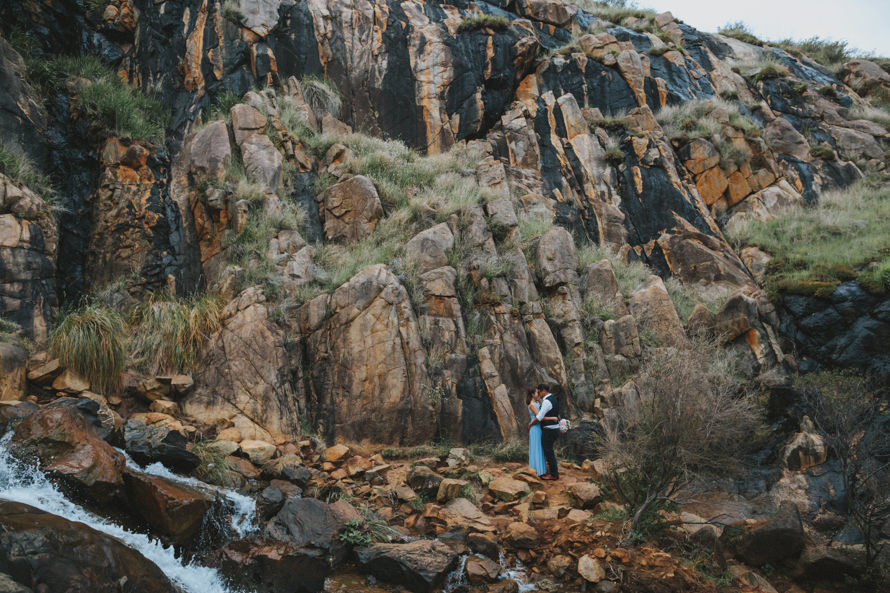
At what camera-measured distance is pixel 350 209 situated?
10.7 meters

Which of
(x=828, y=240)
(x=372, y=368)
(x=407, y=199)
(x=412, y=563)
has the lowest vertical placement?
(x=412, y=563)

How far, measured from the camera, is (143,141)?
1021 centimetres

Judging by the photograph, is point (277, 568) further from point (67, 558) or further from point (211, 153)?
point (211, 153)

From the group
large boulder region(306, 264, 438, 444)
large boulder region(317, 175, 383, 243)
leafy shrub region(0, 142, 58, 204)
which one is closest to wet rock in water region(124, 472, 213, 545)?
large boulder region(306, 264, 438, 444)

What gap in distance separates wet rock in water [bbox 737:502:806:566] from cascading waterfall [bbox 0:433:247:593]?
4985mm

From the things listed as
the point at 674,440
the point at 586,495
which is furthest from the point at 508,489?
the point at 674,440

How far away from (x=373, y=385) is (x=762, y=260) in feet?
36.3

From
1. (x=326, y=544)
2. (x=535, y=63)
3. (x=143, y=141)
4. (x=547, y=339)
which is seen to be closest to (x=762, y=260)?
(x=547, y=339)

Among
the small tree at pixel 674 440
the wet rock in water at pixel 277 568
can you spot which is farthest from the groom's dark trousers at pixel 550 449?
the wet rock in water at pixel 277 568

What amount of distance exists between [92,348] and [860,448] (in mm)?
9747

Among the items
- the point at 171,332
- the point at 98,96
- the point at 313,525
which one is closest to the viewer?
the point at 313,525

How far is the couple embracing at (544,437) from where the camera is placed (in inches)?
283

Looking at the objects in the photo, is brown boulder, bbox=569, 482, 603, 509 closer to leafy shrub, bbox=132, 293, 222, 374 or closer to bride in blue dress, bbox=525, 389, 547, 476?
bride in blue dress, bbox=525, 389, 547, 476

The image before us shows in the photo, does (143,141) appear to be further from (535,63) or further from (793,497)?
Answer: (793,497)
